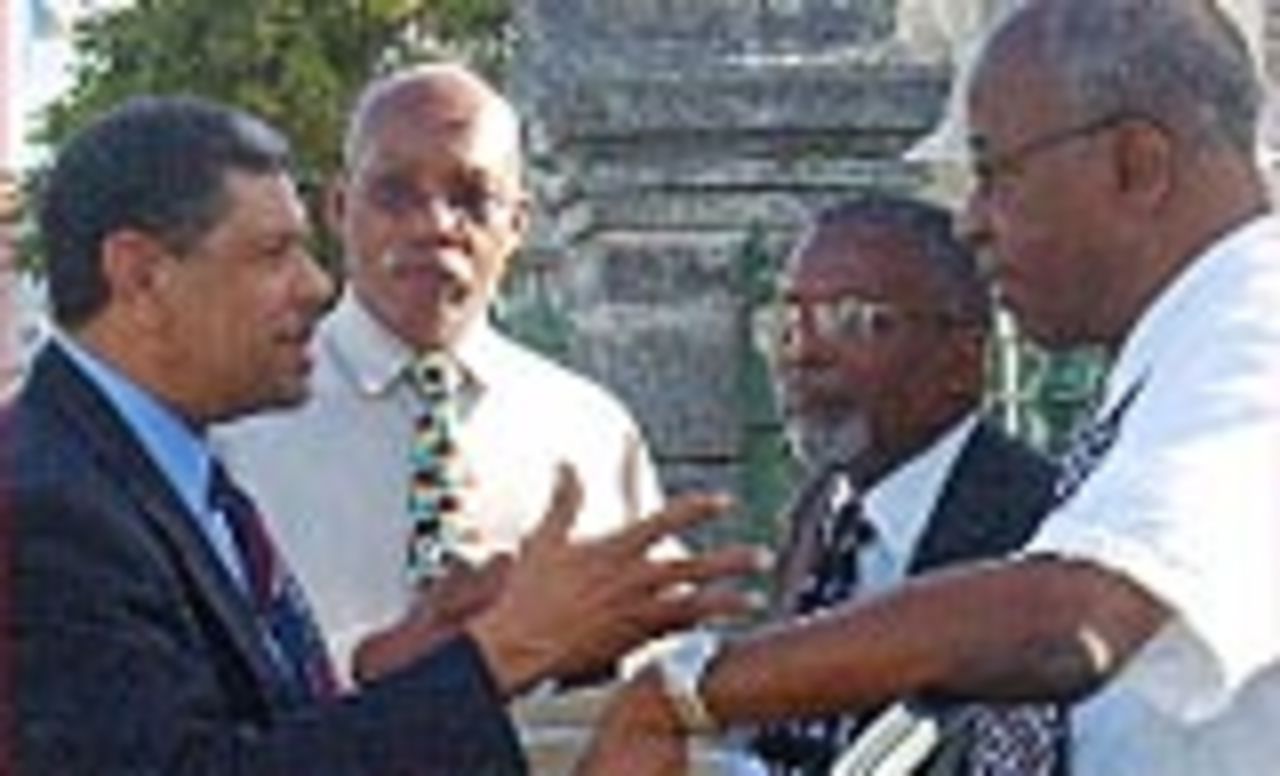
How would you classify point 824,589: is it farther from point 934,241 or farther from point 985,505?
point 934,241

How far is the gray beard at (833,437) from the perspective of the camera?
4168 mm

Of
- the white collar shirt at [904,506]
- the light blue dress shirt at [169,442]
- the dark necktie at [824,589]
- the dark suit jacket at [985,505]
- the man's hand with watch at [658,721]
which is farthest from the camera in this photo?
the white collar shirt at [904,506]

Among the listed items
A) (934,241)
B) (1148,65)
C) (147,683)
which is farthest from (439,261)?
(147,683)

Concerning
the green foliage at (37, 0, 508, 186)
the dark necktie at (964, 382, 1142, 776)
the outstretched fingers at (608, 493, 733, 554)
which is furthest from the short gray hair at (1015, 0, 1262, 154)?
the green foliage at (37, 0, 508, 186)

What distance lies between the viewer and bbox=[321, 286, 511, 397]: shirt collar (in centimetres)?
455

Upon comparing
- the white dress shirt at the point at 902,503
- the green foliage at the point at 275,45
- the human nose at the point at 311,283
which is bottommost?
the green foliage at the point at 275,45

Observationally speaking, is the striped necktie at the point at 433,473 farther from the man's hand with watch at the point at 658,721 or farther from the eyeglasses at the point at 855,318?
A: the man's hand with watch at the point at 658,721

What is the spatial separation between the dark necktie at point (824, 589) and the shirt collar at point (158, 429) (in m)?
0.61

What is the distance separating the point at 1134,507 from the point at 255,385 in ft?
3.13

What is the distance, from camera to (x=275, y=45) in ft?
88.9

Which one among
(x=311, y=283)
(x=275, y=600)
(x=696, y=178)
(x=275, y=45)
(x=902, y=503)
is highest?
(x=311, y=283)

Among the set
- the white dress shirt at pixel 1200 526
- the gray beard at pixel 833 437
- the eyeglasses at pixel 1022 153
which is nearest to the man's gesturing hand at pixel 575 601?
the white dress shirt at pixel 1200 526

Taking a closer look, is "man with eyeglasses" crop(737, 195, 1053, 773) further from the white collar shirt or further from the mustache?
the mustache

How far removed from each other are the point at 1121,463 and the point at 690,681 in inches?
14.7
